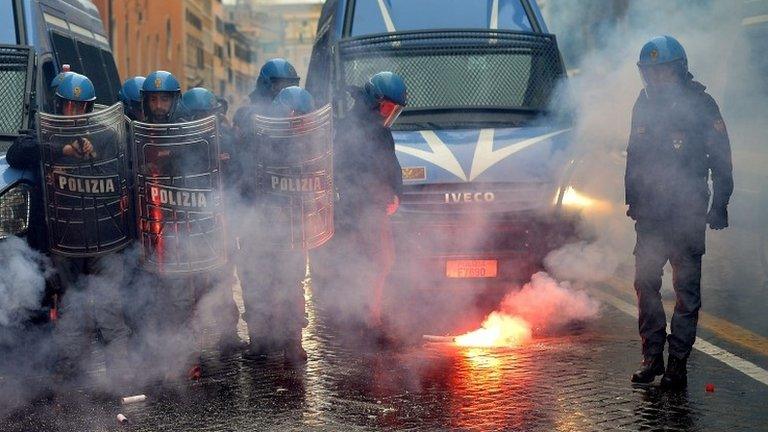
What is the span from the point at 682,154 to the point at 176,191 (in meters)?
2.75

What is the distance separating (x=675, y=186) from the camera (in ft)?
21.4

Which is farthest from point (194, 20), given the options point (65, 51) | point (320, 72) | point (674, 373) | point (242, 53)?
point (674, 373)

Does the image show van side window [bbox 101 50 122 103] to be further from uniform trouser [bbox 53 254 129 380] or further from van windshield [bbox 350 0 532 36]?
uniform trouser [bbox 53 254 129 380]

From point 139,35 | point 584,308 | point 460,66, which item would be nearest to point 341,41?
point 460,66

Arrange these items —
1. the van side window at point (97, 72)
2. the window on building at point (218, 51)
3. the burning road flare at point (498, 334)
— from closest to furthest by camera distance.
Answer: the burning road flare at point (498, 334)
the van side window at point (97, 72)
the window on building at point (218, 51)

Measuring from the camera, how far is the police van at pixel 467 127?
333 inches

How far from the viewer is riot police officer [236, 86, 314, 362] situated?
23.9ft

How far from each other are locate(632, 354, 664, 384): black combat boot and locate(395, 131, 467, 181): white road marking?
2.46m

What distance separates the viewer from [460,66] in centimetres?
1005

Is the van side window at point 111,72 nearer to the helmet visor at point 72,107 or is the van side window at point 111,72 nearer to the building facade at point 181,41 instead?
the helmet visor at point 72,107

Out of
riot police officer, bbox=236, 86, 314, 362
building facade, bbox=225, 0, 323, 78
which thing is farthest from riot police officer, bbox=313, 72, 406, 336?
building facade, bbox=225, 0, 323, 78

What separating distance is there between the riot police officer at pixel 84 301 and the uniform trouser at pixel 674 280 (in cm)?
292

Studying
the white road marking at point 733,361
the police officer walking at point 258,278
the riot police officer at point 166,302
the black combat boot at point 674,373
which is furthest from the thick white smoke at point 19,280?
the white road marking at point 733,361

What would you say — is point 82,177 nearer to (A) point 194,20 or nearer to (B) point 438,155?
(B) point 438,155
